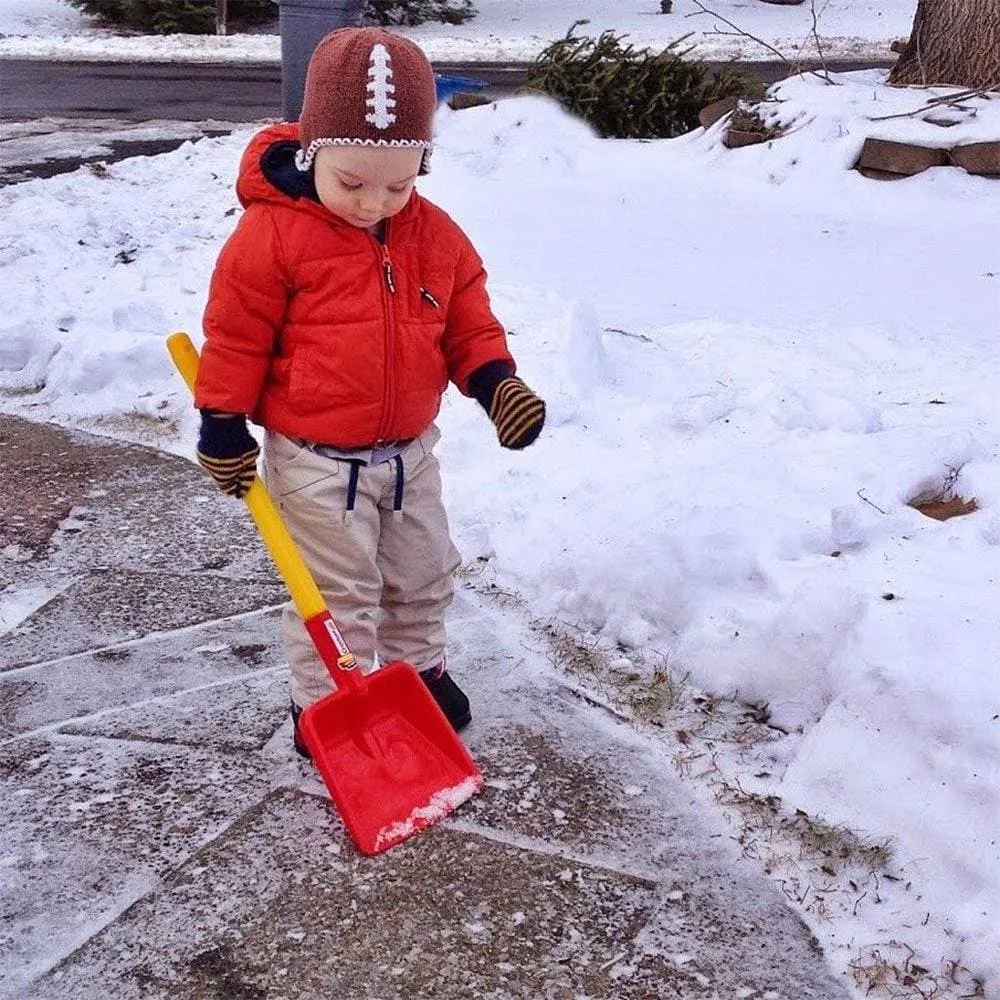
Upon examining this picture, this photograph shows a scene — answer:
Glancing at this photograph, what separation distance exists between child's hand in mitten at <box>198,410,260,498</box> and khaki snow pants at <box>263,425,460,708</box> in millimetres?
119

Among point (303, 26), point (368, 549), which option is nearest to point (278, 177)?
point (368, 549)

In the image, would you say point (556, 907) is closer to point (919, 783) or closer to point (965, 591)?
point (919, 783)

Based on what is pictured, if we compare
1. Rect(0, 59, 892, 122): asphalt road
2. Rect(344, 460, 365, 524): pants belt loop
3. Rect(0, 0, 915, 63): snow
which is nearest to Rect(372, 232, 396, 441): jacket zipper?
Rect(344, 460, 365, 524): pants belt loop

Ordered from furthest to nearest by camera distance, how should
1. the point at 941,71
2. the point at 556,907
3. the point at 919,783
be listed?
the point at 941,71 → the point at 919,783 → the point at 556,907

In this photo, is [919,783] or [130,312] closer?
[919,783]

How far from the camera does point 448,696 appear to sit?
2.77 m

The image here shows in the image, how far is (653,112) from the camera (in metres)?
8.80

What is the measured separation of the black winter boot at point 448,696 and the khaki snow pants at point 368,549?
1.1 inches

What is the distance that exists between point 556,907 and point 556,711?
0.67 meters

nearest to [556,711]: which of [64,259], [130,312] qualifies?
[130,312]

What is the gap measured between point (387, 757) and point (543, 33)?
2163 cm

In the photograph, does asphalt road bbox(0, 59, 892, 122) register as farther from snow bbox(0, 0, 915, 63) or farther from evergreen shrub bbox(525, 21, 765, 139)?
evergreen shrub bbox(525, 21, 765, 139)

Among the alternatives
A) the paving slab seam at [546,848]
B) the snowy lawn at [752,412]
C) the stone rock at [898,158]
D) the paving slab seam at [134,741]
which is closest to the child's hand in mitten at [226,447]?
the paving slab seam at [134,741]

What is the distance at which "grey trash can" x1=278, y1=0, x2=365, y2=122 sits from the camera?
16.4 feet
